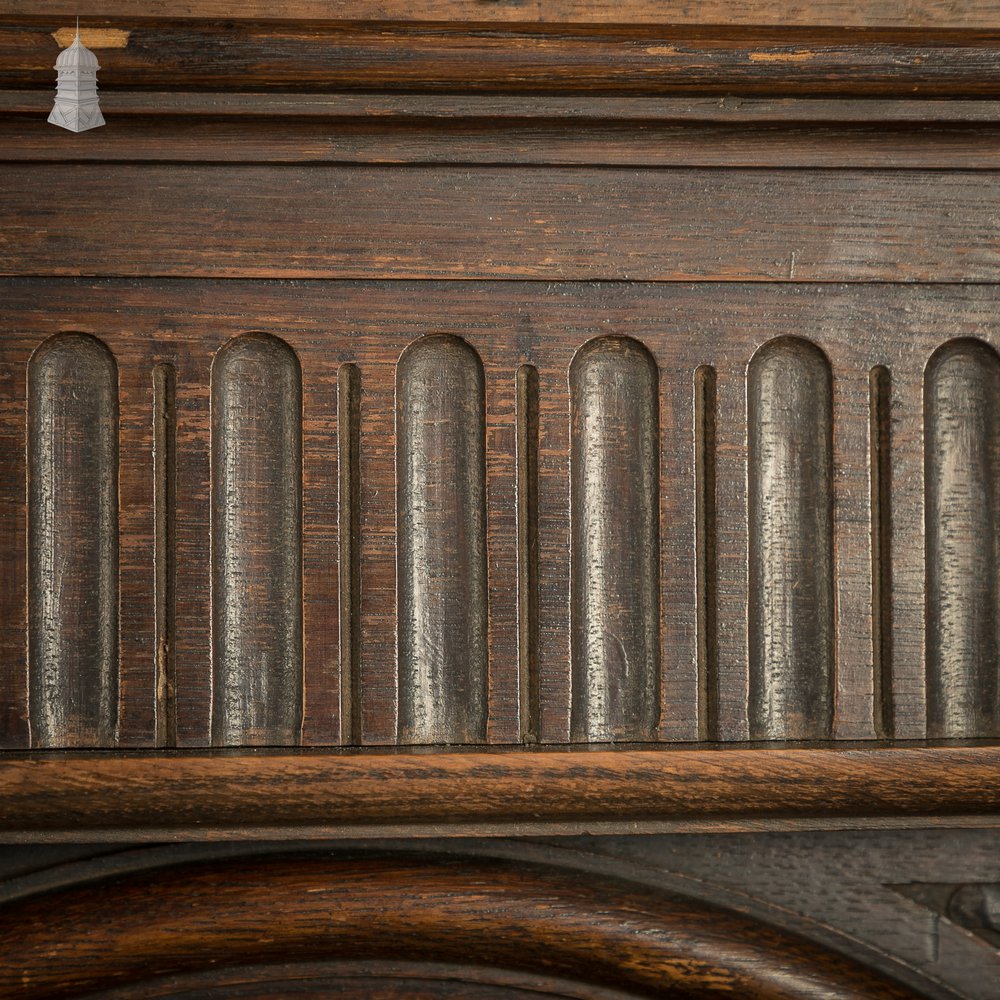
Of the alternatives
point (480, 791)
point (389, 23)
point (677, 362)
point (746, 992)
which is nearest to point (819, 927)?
point (746, 992)

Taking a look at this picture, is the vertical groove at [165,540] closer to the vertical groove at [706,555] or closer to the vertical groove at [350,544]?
the vertical groove at [350,544]

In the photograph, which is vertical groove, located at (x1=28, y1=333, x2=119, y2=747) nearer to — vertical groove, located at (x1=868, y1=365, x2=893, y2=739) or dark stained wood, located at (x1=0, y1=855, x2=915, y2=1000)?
dark stained wood, located at (x1=0, y1=855, x2=915, y2=1000)

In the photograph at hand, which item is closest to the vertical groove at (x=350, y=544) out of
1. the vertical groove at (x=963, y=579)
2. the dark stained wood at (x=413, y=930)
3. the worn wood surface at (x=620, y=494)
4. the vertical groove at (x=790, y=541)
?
the worn wood surface at (x=620, y=494)

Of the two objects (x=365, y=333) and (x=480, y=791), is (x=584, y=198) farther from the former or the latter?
(x=480, y=791)

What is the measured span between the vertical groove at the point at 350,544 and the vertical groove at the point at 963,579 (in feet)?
1.09

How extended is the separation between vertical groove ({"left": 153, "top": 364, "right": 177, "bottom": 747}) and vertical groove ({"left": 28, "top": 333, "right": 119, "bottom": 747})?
2 cm

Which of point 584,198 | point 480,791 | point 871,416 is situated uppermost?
point 584,198

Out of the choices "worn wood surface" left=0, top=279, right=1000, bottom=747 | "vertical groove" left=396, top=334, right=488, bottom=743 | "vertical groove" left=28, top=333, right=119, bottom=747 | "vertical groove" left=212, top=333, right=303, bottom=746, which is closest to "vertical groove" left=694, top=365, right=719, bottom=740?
"worn wood surface" left=0, top=279, right=1000, bottom=747

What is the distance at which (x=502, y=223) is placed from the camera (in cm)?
56

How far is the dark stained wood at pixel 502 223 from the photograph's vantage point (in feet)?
1.80

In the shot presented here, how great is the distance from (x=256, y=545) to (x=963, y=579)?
0.41m

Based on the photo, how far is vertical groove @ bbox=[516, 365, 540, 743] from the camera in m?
0.56

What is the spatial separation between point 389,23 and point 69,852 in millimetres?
512

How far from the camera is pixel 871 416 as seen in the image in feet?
1.86
